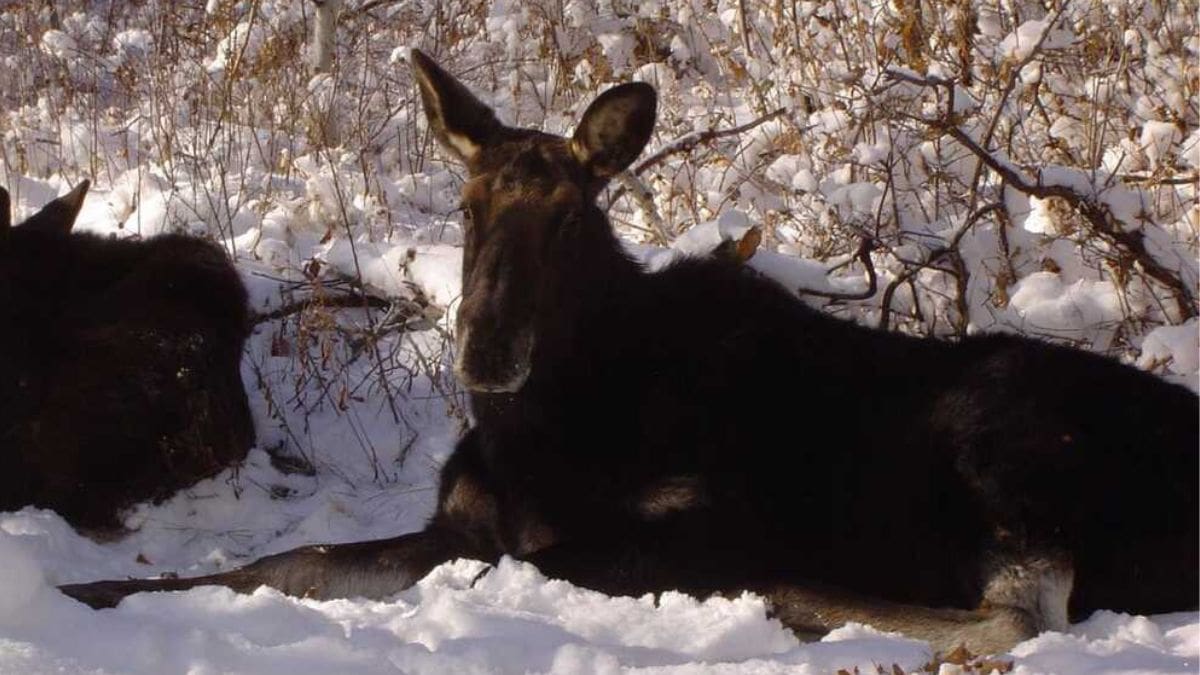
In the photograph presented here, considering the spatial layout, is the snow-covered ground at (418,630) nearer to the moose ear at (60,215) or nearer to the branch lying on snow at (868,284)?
the moose ear at (60,215)

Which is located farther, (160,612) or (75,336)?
(75,336)

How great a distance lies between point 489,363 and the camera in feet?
16.0

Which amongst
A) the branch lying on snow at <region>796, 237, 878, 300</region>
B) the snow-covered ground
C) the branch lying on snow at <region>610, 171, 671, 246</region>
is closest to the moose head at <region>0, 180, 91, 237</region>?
the snow-covered ground

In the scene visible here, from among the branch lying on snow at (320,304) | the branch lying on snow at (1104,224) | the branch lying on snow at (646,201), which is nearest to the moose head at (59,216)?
the branch lying on snow at (320,304)

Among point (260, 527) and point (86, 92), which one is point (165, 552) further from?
point (86, 92)

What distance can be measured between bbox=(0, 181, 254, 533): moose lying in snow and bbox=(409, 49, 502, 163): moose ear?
6.35ft

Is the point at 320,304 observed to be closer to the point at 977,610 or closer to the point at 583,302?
the point at 583,302

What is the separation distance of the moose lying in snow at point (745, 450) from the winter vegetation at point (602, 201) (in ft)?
0.85

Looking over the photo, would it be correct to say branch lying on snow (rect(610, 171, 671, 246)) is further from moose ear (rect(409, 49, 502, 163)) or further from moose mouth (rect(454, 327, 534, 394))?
moose mouth (rect(454, 327, 534, 394))

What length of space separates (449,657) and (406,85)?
9211 mm

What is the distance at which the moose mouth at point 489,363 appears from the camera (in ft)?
15.9

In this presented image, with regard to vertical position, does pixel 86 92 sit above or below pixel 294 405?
above

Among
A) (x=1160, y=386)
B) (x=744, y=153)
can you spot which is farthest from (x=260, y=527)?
(x=744, y=153)

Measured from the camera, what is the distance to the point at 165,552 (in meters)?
6.10
